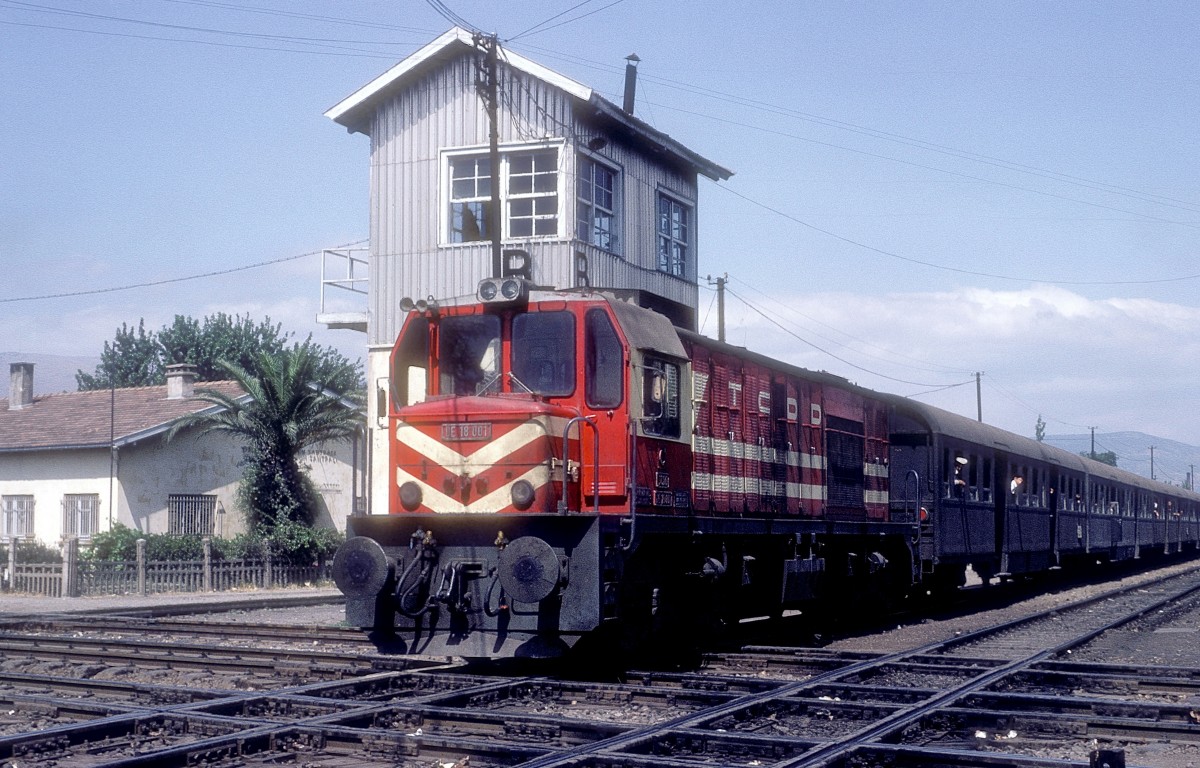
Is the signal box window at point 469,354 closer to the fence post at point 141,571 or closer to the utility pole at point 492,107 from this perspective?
the utility pole at point 492,107

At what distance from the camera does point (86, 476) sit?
3152 centimetres

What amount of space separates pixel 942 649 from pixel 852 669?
3188mm

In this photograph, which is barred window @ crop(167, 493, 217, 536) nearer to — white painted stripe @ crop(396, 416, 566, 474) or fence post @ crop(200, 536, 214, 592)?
fence post @ crop(200, 536, 214, 592)

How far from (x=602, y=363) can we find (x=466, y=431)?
4.43ft

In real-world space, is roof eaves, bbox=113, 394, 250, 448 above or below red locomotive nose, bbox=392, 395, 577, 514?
above

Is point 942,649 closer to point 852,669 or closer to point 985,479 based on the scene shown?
point 852,669

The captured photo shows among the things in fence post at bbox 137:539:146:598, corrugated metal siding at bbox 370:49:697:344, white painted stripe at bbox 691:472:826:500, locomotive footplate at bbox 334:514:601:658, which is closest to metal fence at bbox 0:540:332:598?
fence post at bbox 137:539:146:598

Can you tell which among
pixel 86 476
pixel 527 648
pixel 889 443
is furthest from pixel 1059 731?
pixel 86 476

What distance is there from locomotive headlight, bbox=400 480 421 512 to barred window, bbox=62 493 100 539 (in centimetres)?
2269

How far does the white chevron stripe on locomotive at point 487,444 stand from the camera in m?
10.6

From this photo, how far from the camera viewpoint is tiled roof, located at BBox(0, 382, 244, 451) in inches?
1242

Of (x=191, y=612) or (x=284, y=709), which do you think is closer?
(x=284, y=709)

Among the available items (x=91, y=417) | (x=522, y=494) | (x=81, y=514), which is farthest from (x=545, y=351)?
(x=91, y=417)

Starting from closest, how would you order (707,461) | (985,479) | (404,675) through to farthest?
(404,675) → (707,461) → (985,479)
